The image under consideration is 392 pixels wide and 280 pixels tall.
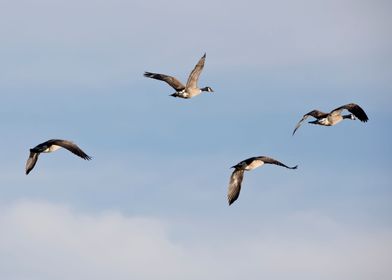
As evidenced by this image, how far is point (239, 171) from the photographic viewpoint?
2031 inches

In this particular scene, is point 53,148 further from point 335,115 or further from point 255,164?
point 335,115

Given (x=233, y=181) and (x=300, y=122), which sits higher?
(x=300, y=122)

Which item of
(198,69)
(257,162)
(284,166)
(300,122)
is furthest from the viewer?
(198,69)

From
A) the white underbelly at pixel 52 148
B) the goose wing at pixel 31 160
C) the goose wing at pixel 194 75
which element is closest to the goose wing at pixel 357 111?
the goose wing at pixel 194 75

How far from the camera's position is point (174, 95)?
2280 inches

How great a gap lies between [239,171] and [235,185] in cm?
75

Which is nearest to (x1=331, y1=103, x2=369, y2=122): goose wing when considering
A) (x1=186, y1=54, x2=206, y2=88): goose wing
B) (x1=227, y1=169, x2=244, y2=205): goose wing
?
(x1=227, y1=169, x2=244, y2=205): goose wing

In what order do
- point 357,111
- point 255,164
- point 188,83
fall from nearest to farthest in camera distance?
point 255,164 < point 357,111 < point 188,83

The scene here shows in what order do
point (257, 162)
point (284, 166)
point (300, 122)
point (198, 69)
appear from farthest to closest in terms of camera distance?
1. point (198, 69)
2. point (300, 122)
3. point (257, 162)
4. point (284, 166)

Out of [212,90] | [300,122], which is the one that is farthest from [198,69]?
[300,122]

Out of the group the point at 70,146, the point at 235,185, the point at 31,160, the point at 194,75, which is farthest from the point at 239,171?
the point at 31,160

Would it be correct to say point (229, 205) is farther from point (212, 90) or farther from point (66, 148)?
point (212, 90)

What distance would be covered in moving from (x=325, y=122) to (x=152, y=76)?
34.0 feet

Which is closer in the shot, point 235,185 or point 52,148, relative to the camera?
point 235,185
